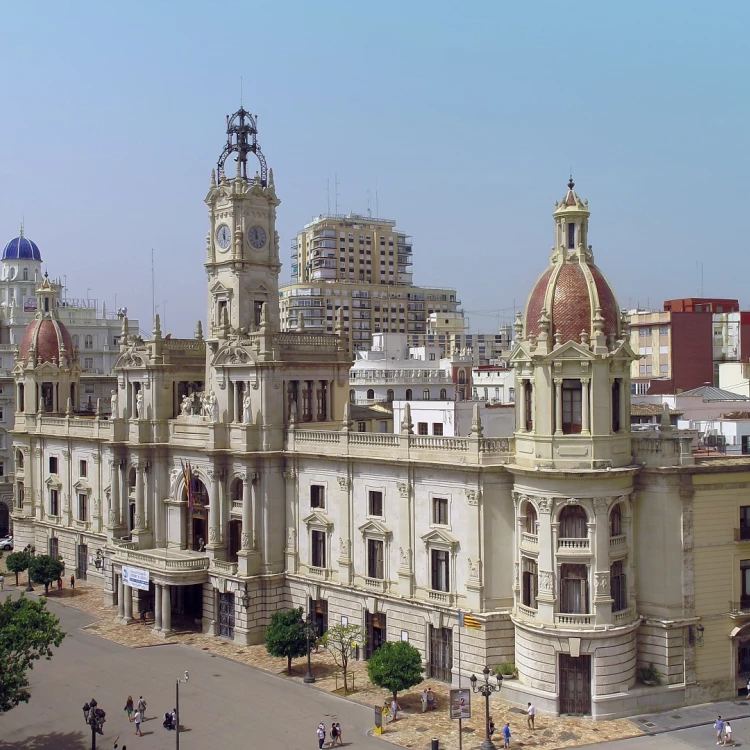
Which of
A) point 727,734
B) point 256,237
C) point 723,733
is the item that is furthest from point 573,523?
point 256,237

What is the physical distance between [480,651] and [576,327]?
53.7 feet

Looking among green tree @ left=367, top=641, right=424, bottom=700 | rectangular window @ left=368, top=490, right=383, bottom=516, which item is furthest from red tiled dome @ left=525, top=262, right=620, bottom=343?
green tree @ left=367, top=641, right=424, bottom=700

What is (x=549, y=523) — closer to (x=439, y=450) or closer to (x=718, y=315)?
(x=439, y=450)

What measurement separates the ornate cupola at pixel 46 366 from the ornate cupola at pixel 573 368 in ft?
163

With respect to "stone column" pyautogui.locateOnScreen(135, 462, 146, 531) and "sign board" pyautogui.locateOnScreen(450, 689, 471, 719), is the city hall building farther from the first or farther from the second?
"sign board" pyautogui.locateOnScreen(450, 689, 471, 719)

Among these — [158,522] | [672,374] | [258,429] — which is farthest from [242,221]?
[672,374]

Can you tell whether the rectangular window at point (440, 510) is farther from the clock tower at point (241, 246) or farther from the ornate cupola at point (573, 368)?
the clock tower at point (241, 246)

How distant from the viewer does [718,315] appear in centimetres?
10256

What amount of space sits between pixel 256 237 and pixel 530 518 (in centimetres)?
2832

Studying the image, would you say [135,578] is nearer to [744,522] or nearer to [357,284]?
[744,522]

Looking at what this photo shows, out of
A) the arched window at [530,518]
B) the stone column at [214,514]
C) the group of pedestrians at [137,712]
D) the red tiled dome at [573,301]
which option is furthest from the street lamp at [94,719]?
the red tiled dome at [573,301]

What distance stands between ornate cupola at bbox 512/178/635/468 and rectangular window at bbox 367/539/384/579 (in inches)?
441

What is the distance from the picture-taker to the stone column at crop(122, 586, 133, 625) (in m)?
65.1

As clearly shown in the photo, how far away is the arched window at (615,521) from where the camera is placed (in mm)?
46750
